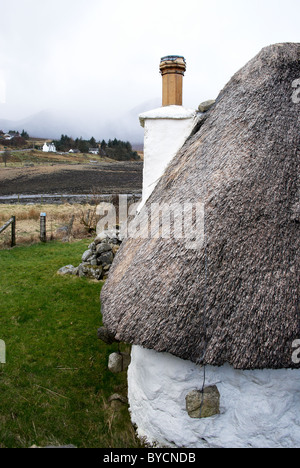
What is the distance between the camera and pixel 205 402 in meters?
3.65

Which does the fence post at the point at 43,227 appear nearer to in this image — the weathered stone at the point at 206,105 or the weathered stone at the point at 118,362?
the weathered stone at the point at 118,362

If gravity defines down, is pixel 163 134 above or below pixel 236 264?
above

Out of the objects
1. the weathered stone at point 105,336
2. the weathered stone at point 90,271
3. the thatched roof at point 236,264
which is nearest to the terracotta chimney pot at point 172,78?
the thatched roof at point 236,264

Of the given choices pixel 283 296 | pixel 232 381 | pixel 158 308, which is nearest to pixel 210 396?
pixel 232 381

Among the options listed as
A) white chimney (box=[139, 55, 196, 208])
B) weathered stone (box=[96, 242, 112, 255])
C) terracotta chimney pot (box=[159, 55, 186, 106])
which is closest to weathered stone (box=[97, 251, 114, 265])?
weathered stone (box=[96, 242, 112, 255])

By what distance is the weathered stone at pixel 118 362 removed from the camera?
18.7 ft

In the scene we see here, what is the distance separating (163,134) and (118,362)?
3.74 metres

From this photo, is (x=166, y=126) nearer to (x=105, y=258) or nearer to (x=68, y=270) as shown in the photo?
(x=105, y=258)

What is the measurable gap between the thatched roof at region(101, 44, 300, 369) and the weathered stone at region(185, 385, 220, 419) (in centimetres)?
50

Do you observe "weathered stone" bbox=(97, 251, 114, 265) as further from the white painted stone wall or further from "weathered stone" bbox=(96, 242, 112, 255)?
the white painted stone wall

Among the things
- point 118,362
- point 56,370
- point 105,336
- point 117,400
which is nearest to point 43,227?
point 105,336

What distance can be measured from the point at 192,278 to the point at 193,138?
2.34 metres
